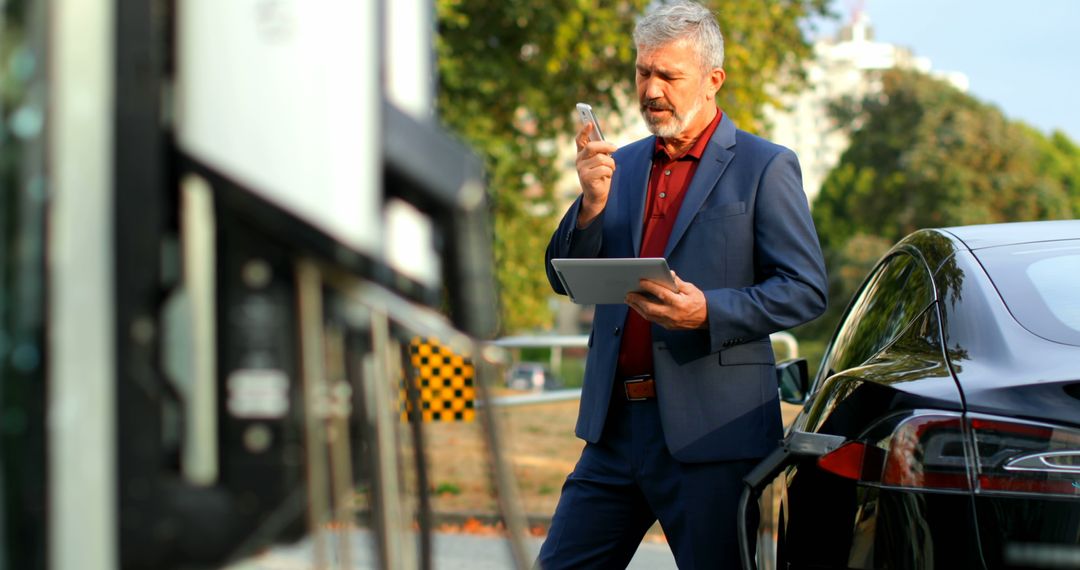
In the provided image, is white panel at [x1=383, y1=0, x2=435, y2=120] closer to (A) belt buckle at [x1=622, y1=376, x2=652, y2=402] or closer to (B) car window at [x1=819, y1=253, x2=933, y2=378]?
(A) belt buckle at [x1=622, y1=376, x2=652, y2=402]

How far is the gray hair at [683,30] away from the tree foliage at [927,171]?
132 ft

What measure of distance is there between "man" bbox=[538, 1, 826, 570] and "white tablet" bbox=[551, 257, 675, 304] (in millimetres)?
45

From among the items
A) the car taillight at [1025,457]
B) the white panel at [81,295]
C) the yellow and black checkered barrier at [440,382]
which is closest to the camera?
the white panel at [81,295]

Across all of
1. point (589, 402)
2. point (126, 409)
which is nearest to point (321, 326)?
point (126, 409)

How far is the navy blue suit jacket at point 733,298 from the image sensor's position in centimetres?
318

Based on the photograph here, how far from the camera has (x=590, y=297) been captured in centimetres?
312

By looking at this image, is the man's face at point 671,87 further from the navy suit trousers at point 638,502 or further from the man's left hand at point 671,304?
the navy suit trousers at point 638,502

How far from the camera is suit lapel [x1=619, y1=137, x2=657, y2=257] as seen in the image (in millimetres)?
3381

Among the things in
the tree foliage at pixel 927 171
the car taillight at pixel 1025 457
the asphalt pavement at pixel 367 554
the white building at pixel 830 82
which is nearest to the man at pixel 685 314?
the car taillight at pixel 1025 457

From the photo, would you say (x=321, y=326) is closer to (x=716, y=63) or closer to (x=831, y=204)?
(x=716, y=63)

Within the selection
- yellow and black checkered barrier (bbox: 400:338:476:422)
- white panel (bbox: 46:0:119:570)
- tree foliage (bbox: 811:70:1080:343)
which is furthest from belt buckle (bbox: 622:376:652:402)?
tree foliage (bbox: 811:70:1080:343)

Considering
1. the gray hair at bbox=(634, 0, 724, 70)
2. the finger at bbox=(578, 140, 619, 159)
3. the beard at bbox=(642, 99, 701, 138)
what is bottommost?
the finger at bbox=(578, 140, 619, 159)

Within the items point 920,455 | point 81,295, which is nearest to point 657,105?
point 920,455

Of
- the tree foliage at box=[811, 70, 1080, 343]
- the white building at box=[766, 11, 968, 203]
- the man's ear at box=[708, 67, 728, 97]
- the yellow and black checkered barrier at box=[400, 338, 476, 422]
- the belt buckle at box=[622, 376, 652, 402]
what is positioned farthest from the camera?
the white building at box=[766, 11, 968, 203]
